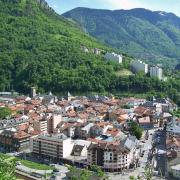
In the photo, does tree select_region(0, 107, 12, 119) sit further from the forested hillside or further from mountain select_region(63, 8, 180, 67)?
mountain select_region(63, 8, 180, 67)

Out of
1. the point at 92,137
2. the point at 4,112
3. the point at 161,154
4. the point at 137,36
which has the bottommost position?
the point at 161,154

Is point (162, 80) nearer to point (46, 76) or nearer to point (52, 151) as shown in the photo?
point (46, 76)

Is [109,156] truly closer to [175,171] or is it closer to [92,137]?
[175,171]

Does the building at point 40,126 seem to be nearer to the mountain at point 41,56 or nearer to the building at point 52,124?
the building at point 52,124

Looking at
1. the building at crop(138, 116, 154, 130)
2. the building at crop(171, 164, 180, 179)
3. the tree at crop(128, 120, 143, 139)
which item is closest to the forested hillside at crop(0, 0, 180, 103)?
the building at crop(138, 116, 154, 130)

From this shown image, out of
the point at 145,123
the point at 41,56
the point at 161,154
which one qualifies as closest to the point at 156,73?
the point at 41,56

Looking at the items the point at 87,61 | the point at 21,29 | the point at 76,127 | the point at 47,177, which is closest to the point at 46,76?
the point at 87,61

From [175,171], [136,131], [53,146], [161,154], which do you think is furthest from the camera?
[136,131]
